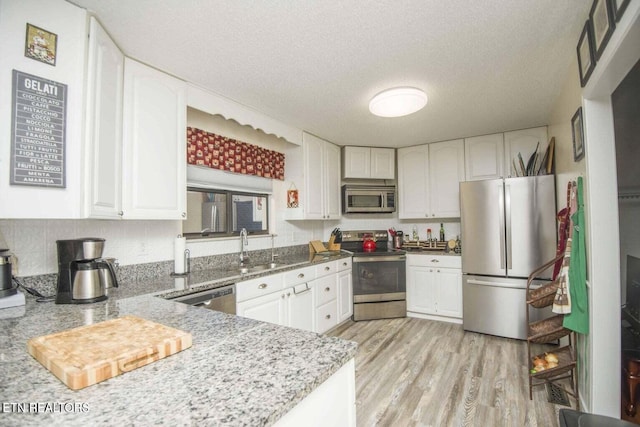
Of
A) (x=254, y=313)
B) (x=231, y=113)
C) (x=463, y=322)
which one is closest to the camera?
(x=254, y=313)

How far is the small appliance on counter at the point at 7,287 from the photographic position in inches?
49.5

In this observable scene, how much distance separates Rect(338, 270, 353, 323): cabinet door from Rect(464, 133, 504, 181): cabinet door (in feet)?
6.44

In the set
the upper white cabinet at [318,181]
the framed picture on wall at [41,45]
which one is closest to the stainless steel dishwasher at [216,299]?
the framed picture on wall at [41,45]

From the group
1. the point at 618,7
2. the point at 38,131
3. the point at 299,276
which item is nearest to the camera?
the point at 618,7

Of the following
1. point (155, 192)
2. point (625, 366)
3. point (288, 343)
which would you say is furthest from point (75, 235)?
point (625, 366)

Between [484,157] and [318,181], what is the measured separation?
6.72 feet

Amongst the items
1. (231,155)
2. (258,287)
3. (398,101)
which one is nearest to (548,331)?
(398,101)

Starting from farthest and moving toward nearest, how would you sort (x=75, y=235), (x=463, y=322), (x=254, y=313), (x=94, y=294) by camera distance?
(x=463, y=322) → (x=254, y=313) → (x=75, y=235) → (x=94, y=294)

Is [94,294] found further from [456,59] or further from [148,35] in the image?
[456,59]

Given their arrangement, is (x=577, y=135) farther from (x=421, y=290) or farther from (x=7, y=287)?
(x=7, y=287)

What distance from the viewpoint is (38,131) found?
121 centimetres

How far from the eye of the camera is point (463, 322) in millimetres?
3205

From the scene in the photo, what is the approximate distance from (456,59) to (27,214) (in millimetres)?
2406

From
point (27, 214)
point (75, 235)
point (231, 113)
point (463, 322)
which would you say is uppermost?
point (231, 113)
